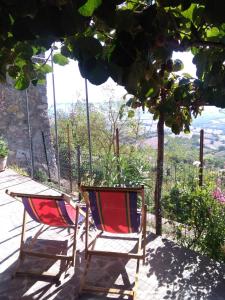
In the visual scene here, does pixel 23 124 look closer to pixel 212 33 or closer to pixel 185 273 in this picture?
pixel 185 273

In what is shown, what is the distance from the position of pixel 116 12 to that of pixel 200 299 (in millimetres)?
2478

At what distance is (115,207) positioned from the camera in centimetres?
286

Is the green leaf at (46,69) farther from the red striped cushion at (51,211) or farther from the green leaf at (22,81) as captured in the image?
the red striped cushion at (51,211)

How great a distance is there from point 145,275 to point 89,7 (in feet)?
8.84

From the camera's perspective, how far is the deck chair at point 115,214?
2.69 meters

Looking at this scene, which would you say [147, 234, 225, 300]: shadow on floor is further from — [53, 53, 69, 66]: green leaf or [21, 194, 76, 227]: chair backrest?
[53, 53, 69, 66]: green leaf

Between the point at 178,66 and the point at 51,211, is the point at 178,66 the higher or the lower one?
the higher one

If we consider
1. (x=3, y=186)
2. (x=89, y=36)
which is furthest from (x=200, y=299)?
(x=3, y=186)

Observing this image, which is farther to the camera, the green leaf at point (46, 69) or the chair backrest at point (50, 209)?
the chair backrest at point (50, 209)

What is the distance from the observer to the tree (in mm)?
598

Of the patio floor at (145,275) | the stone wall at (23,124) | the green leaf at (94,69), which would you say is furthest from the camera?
the stone wall at (23,124)

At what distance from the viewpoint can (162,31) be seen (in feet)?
→ 2.34

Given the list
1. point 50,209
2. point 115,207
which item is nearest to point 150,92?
point 115,207

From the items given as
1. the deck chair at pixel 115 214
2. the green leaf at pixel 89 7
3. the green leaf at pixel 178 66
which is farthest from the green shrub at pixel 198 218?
the green leaf at pixel 89 7
